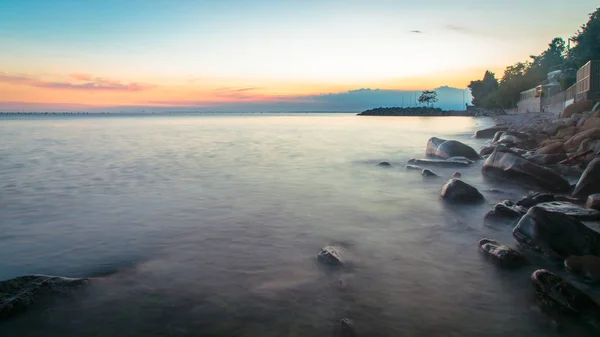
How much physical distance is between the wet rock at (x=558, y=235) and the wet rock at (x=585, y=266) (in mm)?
203

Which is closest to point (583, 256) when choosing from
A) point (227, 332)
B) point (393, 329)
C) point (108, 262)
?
point (393, 329)

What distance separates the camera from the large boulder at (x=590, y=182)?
23.7ft

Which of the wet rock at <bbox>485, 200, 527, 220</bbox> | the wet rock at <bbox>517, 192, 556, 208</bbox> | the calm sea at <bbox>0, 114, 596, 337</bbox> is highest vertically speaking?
the wet rock at <bbox>517, 192, 556, 208</bbox>

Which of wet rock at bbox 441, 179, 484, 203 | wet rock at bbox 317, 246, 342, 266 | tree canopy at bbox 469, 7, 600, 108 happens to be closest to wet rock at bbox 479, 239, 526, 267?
wet rock at bbox 317, 246, 342, 266

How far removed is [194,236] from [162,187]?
15.3 feet

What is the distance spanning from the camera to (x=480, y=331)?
341cm

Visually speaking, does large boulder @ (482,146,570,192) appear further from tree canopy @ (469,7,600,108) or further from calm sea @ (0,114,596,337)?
tree canopy @ (469,7,600,108)

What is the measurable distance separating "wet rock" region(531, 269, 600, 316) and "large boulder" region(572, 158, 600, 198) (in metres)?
4.39

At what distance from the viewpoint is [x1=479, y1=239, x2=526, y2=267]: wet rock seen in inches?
182

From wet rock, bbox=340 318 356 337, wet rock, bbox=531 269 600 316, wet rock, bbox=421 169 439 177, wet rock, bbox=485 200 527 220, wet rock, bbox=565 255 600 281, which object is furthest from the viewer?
wet rock, bbox=421 169 439 177

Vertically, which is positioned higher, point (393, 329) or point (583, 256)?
point (583, 256)

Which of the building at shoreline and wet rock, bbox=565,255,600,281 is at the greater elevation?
the building at shoreline

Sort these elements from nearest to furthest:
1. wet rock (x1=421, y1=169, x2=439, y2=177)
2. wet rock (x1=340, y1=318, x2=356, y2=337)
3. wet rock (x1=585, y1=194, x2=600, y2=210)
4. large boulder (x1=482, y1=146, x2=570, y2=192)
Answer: wet rock (x1=340, y1=318, x2=356, y2=337), wet rock (x1=585, y1=194, x2=600, y2=210), large boulder (x1=482, y1=146, x2=570, y2=192), wet rock (x1=421, y1=169, x2=439, y2=177)

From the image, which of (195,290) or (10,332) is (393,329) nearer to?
(195,290)
